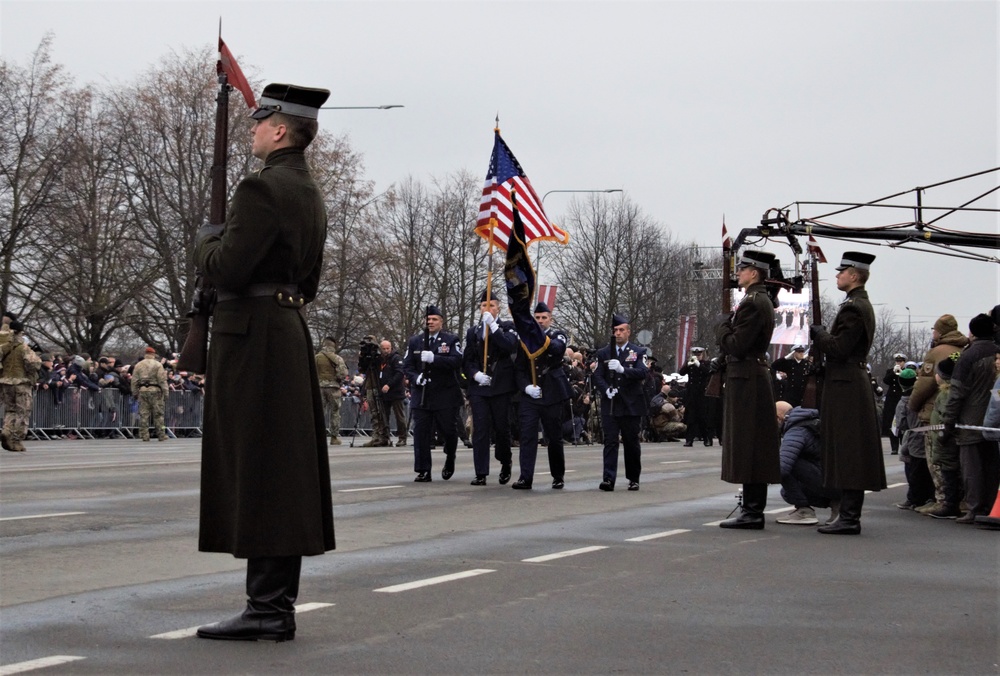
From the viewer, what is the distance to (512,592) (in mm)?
7730

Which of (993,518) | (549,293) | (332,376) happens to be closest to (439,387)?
(993,518)

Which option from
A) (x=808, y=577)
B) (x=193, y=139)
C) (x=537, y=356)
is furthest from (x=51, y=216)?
(x=808, y=577)

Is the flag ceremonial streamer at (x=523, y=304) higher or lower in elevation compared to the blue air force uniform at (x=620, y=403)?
higher

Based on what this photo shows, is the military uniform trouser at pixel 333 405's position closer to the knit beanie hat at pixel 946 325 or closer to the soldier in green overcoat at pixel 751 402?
the knit beanie hat at pixel 946 325

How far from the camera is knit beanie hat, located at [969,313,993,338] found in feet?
42.9

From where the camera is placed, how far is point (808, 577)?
341 inches

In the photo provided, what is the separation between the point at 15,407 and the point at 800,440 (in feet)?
47.4

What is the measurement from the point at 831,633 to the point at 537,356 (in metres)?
10.2

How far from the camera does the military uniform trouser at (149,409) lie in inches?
1184

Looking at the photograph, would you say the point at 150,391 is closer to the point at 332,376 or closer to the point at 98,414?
the point at 98,414

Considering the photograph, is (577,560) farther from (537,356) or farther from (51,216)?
(51,216)

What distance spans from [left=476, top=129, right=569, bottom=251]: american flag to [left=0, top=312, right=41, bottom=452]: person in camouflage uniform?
321 inches

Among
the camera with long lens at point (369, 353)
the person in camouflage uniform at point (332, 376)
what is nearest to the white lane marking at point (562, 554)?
the camera with long lens at point (369, 353)

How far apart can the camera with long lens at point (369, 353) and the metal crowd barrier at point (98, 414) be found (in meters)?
3.09
